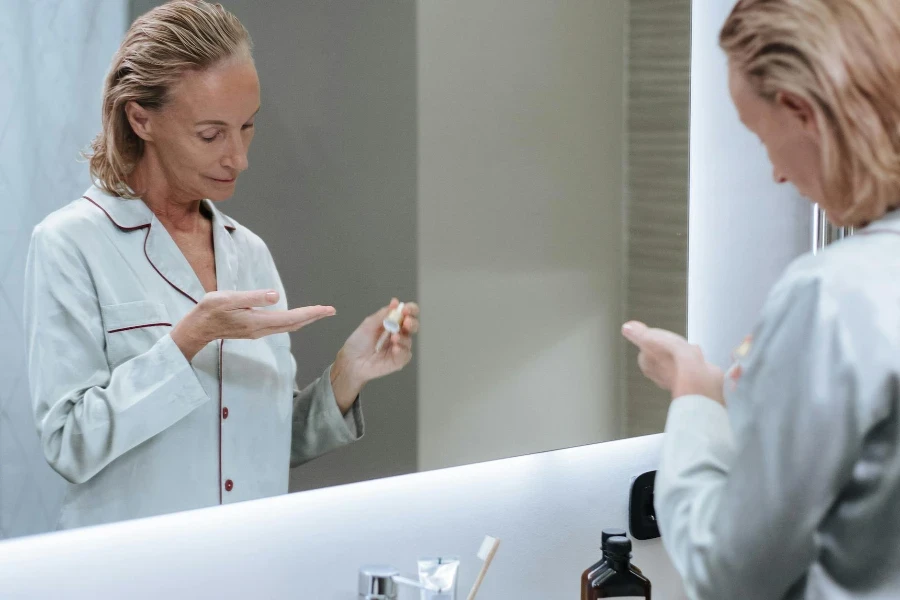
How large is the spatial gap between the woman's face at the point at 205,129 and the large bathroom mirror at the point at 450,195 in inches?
0.6

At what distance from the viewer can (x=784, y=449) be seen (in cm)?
55

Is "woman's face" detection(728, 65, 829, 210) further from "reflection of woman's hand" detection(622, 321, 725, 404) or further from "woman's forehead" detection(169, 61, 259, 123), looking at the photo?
"woman's forehead" detection(169, 61, 259, 123)

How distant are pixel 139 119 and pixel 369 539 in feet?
1.56

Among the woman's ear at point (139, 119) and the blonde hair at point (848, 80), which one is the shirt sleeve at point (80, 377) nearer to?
the woman's ear at point (139, 119)

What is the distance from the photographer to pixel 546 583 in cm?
112

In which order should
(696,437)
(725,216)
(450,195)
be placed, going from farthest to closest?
(725,216), (450,195), (696,437)

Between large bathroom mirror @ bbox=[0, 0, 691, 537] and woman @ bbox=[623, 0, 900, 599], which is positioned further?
large bathroom mirror @ bbox=[0, 0, 691, 537]

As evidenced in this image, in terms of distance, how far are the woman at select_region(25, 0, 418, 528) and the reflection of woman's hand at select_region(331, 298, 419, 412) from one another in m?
0.05

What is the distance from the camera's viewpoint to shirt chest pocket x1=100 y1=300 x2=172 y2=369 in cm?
83

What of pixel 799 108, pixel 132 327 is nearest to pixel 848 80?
pixel 799 108

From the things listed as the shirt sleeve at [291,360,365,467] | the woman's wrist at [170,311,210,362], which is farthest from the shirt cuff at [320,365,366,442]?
the woman's wrist at [170,311,210,362]

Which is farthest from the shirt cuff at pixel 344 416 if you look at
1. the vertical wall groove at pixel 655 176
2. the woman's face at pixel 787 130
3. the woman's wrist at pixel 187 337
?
the woman's face at pixel 787 130

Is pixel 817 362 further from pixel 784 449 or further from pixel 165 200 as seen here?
pixel 165 200

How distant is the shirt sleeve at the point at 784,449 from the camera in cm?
54
